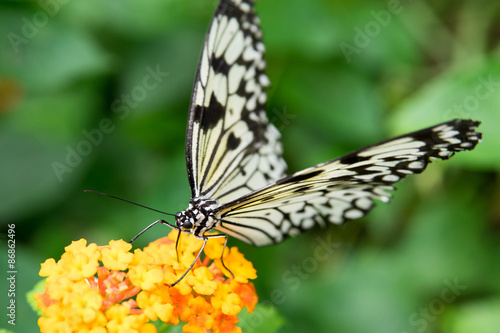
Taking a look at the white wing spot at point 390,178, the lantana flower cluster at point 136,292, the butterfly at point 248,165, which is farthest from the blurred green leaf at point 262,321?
the white wing spot at point 390,178

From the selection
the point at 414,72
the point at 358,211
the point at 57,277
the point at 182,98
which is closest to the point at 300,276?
the point at 358,211

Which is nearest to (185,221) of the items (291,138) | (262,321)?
(262,321)

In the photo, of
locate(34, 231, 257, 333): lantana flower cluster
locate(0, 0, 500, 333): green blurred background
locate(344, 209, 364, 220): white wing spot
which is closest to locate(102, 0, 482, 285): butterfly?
locate(344, 209, 364, 220): white wing spot

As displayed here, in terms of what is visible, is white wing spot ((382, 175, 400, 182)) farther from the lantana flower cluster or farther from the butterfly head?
the butterfly head

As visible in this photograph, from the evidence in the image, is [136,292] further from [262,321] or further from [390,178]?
[390,178]

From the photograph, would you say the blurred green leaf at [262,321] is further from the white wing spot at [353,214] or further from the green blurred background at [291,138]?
the green blurred background at [291,138]

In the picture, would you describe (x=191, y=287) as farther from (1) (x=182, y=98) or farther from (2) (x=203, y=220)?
(1) (x=182, y=98)
